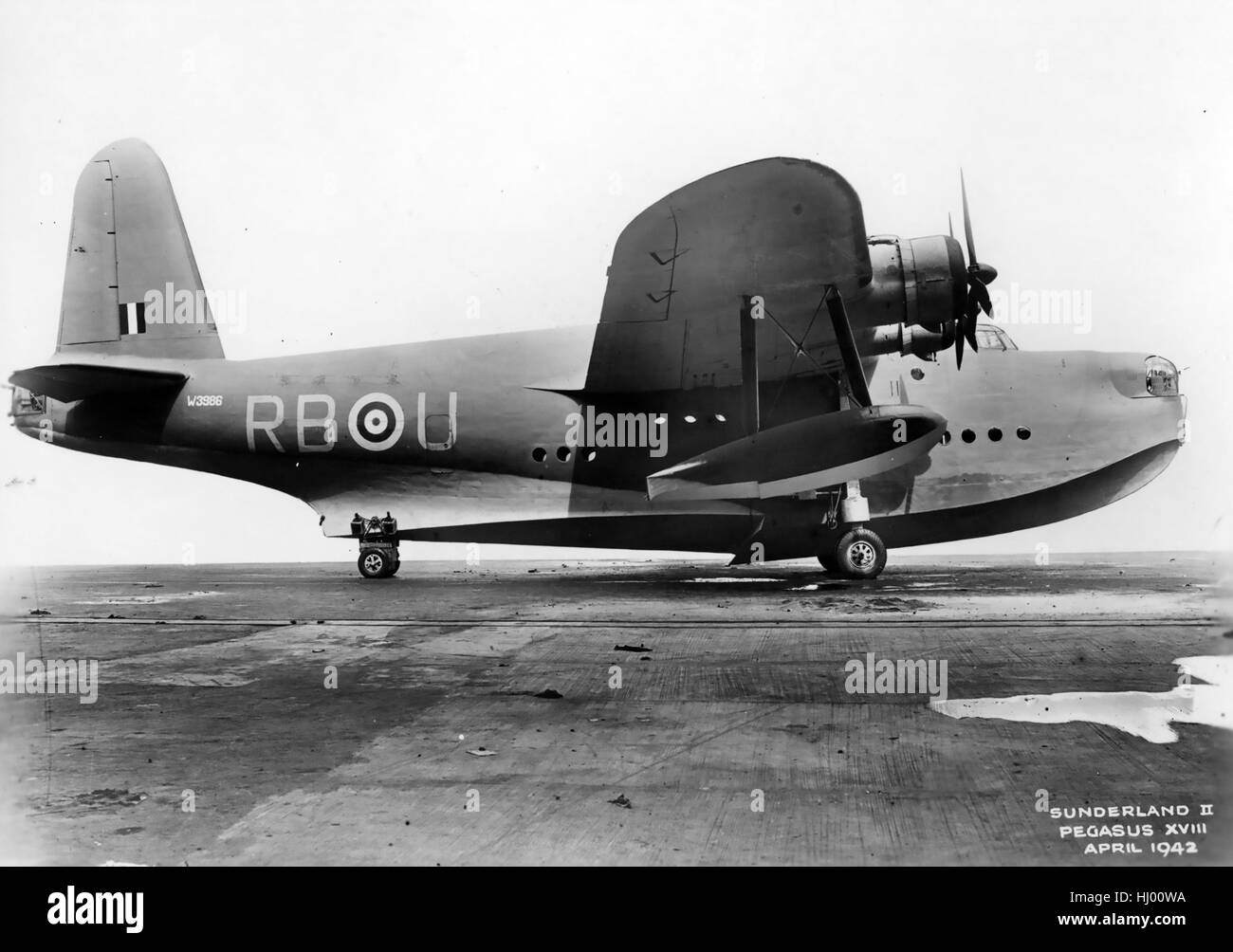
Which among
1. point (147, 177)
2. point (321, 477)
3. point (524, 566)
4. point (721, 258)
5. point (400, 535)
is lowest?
point (524, 566)

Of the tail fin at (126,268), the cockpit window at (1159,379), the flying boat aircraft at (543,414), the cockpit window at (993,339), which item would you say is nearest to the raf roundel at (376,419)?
the flying boat aircraft at (543,414)

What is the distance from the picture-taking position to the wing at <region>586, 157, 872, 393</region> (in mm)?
11625

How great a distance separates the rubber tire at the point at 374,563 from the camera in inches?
627

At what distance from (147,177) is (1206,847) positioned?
16.9 meters

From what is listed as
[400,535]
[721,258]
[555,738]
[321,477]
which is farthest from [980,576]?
[555,738]

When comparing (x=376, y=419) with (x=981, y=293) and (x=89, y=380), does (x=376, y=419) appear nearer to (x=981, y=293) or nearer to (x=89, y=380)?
(x=89, y=380)

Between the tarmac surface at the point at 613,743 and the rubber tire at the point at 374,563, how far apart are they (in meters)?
6.02

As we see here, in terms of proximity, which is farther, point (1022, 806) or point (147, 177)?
point (147, 177)

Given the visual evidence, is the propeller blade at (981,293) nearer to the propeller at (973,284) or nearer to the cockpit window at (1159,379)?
the propeller at (973,284)

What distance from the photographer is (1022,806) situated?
12.9ft

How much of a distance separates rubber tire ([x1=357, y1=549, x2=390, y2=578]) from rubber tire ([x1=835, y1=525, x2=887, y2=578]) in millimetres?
7764

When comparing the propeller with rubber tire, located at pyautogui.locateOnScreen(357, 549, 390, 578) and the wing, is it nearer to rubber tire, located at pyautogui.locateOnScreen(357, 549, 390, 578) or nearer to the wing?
the wing

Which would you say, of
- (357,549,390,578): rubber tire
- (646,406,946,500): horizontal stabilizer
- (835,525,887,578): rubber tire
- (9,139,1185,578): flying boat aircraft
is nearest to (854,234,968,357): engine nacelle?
(9,139,1185,578): flying boat aircraft
